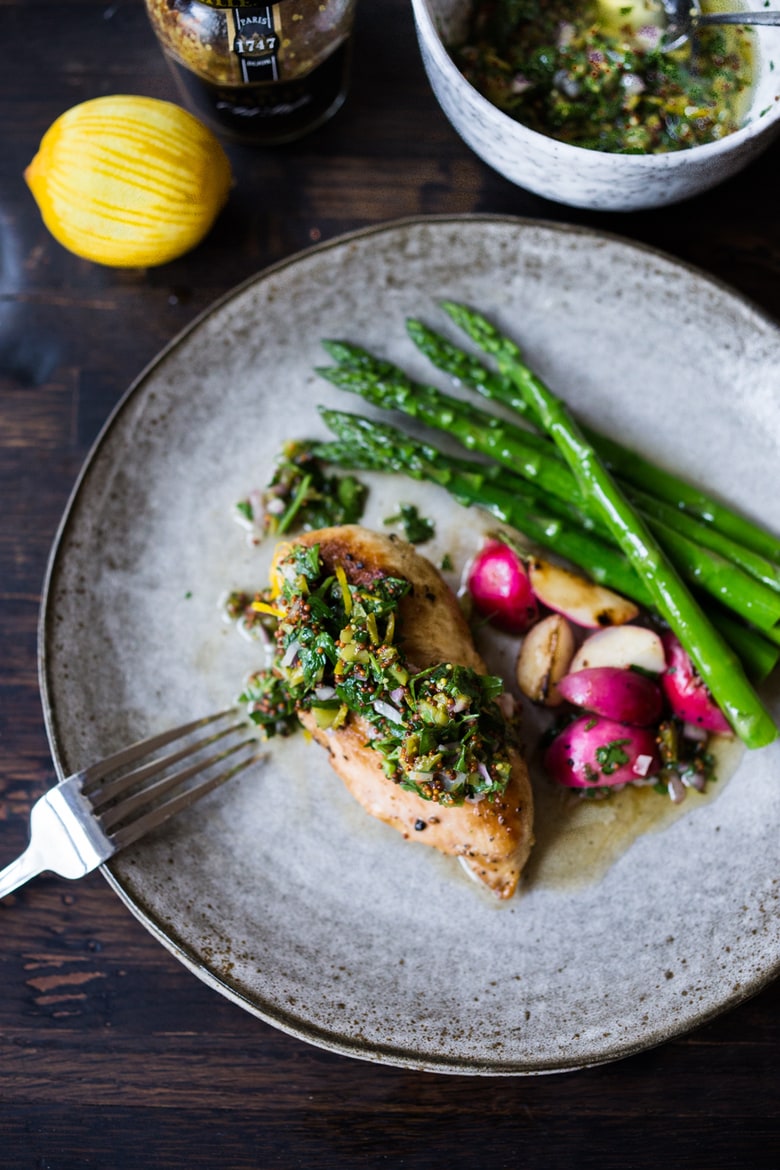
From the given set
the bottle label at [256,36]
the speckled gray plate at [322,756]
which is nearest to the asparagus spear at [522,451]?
the speckled gray plate at [322,756]

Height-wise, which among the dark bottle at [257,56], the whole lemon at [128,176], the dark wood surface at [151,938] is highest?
the dark bottle at [257,56]

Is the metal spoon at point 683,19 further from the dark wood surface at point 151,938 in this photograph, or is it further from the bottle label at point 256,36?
the bottle label at point 256,36

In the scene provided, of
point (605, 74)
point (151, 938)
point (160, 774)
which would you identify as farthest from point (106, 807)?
point (605, 74)

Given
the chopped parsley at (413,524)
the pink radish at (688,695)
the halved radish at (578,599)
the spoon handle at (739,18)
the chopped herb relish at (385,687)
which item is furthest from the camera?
the chopped parsley at (413,524)

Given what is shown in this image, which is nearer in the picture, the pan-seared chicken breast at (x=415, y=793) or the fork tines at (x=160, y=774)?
the pan-seared chicken breast at (x=415, y=793)

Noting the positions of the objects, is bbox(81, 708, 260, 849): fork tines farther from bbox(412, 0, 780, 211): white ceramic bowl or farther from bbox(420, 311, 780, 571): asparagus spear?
bbox(412, 0, 780, 211): white ceramic bowl
